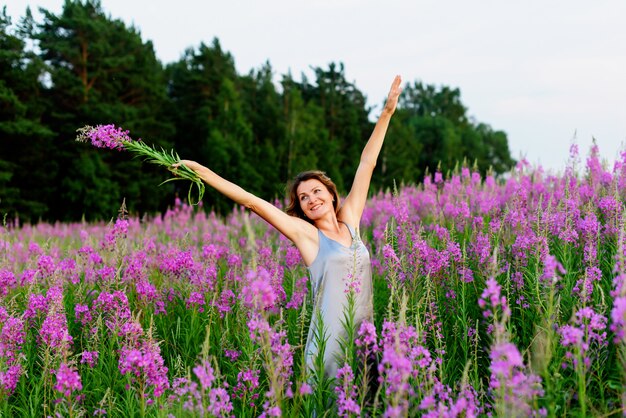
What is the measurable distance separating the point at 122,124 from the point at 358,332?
25.7 meters

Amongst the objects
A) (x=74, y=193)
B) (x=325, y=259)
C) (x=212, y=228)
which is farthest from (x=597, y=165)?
(x=74, y=193)

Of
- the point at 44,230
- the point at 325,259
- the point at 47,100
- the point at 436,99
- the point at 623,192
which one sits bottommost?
the point at 44,230

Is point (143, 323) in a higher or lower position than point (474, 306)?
lower

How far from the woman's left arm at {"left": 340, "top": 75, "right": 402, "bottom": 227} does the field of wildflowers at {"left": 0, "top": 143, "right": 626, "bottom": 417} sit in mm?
301

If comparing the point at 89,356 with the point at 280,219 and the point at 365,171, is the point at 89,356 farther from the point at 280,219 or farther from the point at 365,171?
the point at 365,171

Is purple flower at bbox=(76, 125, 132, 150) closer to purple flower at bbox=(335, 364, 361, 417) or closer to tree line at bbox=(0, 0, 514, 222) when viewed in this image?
purple flower at bbox=(335, 364, 361, 417)

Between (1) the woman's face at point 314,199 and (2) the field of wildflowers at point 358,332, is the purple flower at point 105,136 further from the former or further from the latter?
(1) the woman's face at point 314,199

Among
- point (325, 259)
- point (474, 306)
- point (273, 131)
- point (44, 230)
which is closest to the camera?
point (325, 259)

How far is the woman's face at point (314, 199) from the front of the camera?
4.64 meters

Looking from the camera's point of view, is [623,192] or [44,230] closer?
[623,192]

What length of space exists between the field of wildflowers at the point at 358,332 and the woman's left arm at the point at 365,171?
0.99ft

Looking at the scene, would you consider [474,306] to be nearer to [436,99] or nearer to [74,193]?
[74,193]

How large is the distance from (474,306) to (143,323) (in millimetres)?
2938

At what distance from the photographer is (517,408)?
250 centimetres
